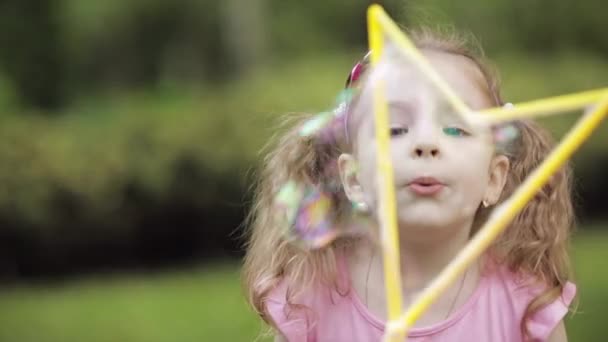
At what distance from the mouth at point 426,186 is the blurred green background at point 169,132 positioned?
327cm

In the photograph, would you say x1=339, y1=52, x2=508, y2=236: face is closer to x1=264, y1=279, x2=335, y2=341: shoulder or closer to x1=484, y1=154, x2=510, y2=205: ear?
x1=484, y1=154, x2=510, y2=205: ear

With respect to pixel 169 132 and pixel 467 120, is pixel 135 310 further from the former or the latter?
pixel 467 120

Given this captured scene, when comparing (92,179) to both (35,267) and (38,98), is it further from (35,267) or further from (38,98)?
(38,98)

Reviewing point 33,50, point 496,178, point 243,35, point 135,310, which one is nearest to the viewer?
point 496,178

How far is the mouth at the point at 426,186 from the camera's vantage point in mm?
2215

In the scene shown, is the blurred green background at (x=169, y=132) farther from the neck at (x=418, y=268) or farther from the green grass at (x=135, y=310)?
the neck at (x=418, y=268)

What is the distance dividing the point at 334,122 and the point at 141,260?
517 centimetres

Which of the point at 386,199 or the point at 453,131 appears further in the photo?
the point at 453,131

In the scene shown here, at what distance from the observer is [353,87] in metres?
2.46

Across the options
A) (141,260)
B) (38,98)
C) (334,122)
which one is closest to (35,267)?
(141,260)

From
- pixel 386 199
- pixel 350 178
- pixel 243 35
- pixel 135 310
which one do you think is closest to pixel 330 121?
pixel 350 178

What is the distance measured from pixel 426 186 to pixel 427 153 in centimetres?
6

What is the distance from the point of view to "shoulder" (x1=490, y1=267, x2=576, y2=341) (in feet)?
8.25

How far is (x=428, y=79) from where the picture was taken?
6.98ft
